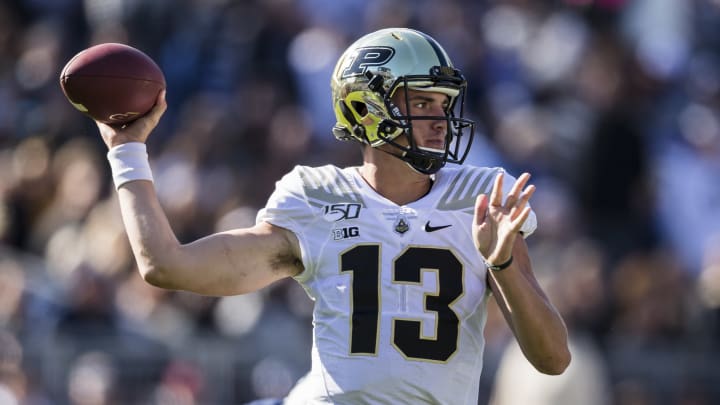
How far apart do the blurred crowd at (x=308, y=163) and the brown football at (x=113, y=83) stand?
13.4ft

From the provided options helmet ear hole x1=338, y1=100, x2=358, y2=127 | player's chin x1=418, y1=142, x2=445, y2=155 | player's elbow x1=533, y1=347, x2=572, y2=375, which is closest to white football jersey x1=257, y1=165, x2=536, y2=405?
player's chin x1=418, y1=142, x2=445, y2=155

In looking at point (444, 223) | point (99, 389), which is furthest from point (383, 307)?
point (99, 389)

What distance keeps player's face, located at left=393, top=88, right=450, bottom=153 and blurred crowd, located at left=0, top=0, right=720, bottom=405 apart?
359 cm

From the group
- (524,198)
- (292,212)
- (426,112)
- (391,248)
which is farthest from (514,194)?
(292,212)

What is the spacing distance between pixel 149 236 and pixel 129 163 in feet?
0.91

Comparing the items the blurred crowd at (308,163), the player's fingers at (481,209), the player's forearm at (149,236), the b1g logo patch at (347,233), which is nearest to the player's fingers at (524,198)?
the player's fingers at (481,209)

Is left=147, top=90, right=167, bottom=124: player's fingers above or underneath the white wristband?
above

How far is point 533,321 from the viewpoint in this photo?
448 cm

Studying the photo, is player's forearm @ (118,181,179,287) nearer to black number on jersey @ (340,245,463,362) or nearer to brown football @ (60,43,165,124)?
brown football @ (60,43,165,124)

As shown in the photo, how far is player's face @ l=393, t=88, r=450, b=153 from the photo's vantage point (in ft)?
16.0

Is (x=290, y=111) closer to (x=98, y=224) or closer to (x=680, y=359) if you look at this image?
(x=98, y=224)

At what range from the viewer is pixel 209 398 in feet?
29.0

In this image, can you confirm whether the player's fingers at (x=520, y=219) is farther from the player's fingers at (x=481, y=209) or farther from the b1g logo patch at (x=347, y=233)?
the b1g logo patch at (x=347, y=233)

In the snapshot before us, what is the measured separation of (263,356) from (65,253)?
1857 millimetres
